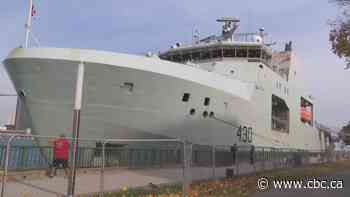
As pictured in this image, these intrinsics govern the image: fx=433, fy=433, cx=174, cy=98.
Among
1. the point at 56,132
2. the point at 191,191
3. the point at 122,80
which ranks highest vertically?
the point at 122,80

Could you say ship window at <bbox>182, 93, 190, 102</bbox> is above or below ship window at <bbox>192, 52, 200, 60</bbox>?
below

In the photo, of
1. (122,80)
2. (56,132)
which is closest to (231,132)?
(122,80)

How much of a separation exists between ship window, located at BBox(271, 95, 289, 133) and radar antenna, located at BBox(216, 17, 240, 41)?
535cm

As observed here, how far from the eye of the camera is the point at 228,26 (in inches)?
1206

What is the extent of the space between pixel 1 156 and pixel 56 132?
4.58 m

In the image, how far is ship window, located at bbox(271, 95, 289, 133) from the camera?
3043 centimetres

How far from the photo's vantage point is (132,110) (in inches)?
751

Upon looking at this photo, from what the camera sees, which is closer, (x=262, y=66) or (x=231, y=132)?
(x=231, y=132)

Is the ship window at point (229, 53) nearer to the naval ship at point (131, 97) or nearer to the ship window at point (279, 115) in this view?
the naval ship at point (131, 97)

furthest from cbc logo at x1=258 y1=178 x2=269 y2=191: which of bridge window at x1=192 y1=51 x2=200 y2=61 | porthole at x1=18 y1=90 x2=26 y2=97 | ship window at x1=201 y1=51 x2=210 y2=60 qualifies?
bridge window at x1=192 y1=51 x2=200 y2=61

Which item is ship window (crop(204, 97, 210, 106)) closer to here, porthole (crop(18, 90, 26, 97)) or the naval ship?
the naval ship

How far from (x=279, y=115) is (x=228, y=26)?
7.83 metres

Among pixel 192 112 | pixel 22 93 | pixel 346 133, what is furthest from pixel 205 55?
pixel 346 133

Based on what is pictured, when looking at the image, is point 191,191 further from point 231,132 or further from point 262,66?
point 262,66
